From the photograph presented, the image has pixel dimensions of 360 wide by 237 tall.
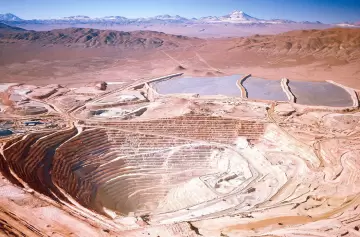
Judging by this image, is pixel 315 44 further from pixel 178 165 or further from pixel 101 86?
pixel 178 165

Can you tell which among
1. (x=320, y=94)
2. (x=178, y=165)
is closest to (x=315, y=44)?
(x=320, y=94)

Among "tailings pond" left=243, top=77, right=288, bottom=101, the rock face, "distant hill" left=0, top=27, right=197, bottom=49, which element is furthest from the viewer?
"distant hill" left=0, top=27, right=197, bottom=49

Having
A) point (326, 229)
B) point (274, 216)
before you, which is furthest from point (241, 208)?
point (326, 229)

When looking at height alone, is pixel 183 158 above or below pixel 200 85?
below

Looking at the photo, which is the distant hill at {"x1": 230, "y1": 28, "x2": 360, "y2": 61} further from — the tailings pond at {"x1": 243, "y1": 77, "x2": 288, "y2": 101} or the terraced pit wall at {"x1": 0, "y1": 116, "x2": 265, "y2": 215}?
the terraced pit wall at {"x1": 0, "y1": 116, "x2": 265, "y2": 215}

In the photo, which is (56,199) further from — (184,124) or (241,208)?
(184,124)

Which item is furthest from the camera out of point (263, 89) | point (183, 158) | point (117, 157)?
point (263, 89)

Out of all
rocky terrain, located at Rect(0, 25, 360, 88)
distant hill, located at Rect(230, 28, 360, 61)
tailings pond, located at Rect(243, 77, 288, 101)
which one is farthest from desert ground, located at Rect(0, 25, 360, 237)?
distant hill, located at Rect(230, 28, 360, 61)

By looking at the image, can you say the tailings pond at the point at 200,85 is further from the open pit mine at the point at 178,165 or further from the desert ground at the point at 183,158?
the open pit mine at the point at 178,165
